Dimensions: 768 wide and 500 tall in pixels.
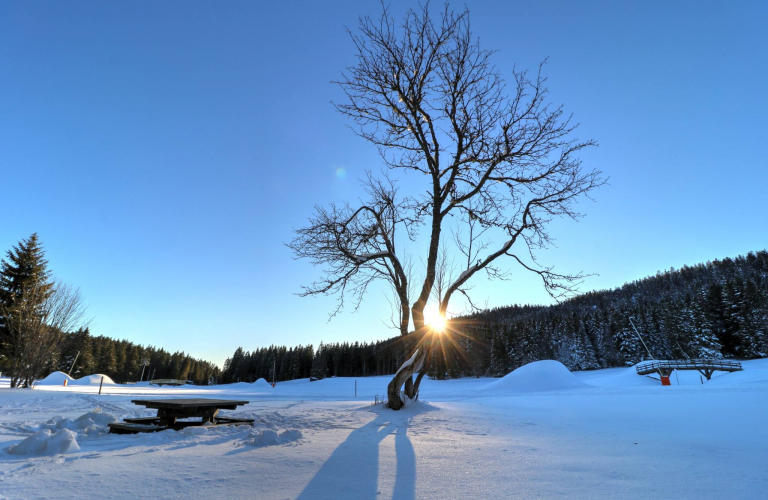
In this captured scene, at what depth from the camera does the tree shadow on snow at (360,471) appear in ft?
9.47

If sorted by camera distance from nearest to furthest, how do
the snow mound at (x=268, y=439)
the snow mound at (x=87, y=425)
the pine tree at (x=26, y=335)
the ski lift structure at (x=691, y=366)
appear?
the snow mound at (x=268, y=439), the snow mound at (x=87, y=425), the pine tree at (x=26, y=335), the ski lift structure at (x=691, y=366)

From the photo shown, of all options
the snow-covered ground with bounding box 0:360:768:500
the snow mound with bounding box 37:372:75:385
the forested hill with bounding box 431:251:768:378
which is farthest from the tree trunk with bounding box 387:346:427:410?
the snow mound with bounding box 37:372:75:385

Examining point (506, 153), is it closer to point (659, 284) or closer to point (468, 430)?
point (468, 430)

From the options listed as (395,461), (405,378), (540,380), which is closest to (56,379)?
(405,378)

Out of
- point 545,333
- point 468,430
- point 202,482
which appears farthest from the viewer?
point 545,333

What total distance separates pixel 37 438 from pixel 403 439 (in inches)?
176

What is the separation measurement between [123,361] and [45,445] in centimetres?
9630

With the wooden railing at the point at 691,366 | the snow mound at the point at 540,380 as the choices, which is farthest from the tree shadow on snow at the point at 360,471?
the wooden railing at the point at 691,366

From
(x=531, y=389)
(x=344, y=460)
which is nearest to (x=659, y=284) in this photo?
(x=531, y=389)

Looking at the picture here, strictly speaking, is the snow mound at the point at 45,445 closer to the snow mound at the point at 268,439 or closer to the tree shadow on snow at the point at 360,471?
the snow mound at the point at 268,439

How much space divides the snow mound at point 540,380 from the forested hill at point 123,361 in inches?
2013

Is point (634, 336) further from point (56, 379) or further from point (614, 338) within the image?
point (56, 379)

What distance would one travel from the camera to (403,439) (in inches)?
210

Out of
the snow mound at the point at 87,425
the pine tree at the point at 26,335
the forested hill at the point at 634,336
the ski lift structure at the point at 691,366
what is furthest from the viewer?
the forested hill at the point at 634,336
